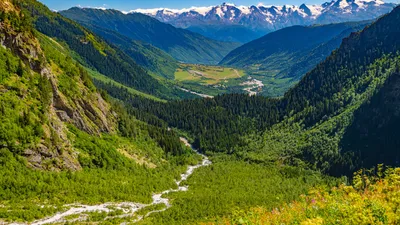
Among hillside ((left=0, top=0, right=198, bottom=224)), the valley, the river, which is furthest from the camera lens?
hillside ((left=0, top=0, right=198, bottom=224))

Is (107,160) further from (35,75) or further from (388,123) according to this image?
(388,123)

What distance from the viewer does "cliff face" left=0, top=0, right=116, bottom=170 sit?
91188 mm

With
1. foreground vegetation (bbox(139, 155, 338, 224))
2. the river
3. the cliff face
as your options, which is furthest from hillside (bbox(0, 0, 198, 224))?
foreground vegetation (bbox(139, 155, 338, 224))

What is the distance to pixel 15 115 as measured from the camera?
91375 millimetres

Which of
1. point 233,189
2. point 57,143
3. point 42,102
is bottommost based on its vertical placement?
point 233,189

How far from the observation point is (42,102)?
104 meters

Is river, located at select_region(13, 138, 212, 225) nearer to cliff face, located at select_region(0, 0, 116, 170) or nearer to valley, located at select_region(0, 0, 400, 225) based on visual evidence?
valley, located at select_region(0, 0, 400, 225)

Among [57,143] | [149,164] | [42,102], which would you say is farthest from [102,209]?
Result: [149,164]

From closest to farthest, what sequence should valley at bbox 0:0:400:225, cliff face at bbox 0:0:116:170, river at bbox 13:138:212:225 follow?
valley at bbox 0:0:400:225 < river at bbox 13:138:212:225 < cliff face at bbox 0:0:116:170

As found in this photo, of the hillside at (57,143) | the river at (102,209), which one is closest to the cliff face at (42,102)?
the hillside at (57,143)

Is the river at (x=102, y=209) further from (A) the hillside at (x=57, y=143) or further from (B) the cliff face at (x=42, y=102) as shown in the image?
(B) the cliff face at (x=42, y=102)

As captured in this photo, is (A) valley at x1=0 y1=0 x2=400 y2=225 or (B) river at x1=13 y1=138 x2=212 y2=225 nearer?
(A) valley at x1=0 y1=0 x2=400 y2=225

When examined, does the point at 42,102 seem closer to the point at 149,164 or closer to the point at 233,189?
the point at 149,164

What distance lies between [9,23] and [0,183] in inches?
2650
